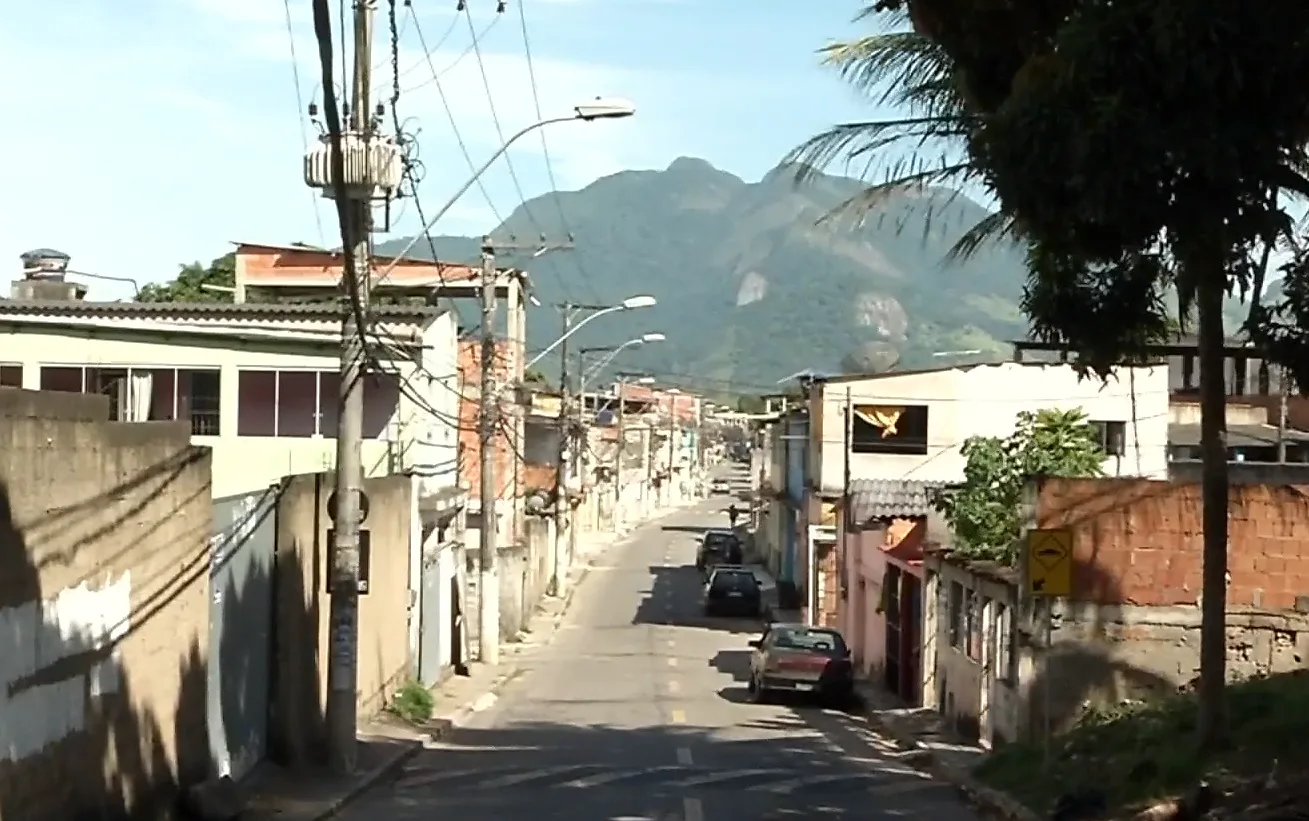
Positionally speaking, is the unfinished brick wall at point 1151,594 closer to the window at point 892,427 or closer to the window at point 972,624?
the window at point 972,624

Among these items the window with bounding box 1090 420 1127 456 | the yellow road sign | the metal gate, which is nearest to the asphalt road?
the metal gate

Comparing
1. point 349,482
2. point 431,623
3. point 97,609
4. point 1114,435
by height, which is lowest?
point 431,623

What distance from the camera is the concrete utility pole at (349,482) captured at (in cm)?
2169

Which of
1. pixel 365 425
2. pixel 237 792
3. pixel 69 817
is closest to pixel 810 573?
pixel 365 425

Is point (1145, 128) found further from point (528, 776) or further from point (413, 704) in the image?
point (413, 704)

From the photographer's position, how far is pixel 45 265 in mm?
42781

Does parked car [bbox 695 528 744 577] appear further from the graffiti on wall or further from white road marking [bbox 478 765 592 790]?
the graffiti on wall

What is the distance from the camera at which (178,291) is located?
218 ft

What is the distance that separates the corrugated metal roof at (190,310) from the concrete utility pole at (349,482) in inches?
536

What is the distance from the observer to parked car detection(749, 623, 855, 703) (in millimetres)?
36438

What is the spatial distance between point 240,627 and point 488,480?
20872mm

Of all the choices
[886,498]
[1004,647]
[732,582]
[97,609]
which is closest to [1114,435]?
[886,498]

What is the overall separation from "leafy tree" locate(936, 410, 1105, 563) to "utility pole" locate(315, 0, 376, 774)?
1136cm

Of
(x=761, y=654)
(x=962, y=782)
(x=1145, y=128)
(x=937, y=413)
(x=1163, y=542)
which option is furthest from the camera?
(x=937, y=413)
